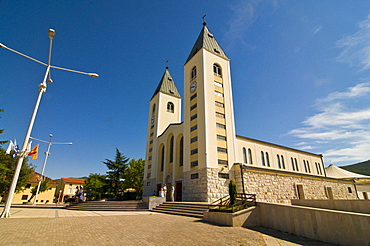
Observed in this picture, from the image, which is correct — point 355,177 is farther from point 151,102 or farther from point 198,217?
point 151,102

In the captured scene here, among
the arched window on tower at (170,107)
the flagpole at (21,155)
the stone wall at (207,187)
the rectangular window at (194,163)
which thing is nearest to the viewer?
the flagpole at (21,155)

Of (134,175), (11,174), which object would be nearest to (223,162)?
(134,175)

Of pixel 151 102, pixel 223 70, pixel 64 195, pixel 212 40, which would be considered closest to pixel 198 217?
pixel 223 70

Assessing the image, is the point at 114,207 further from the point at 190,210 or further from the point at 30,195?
the point at 30,195

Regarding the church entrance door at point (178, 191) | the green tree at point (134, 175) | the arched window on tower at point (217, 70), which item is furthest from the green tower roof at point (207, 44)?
the green tree at point (134, 175)

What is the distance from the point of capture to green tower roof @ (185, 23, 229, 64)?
27.2 metres

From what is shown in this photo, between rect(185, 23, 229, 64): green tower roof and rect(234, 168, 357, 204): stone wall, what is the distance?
1771 cm

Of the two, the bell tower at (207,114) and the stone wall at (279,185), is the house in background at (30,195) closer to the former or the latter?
the bell tower at (207,114)

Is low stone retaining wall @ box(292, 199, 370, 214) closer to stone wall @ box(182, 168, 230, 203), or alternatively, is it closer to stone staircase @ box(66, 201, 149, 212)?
stone wall @ box(182, 168, 230, 203)

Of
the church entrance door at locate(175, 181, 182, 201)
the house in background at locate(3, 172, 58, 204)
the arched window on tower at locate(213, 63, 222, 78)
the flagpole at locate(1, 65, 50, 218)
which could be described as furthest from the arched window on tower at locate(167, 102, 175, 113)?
the house in background at locate(3, 172, 58, 204)

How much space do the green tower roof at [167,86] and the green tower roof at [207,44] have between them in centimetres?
958

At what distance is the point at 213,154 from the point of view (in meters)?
21.0

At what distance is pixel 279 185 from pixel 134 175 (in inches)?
1069

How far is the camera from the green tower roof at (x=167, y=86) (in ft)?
121
